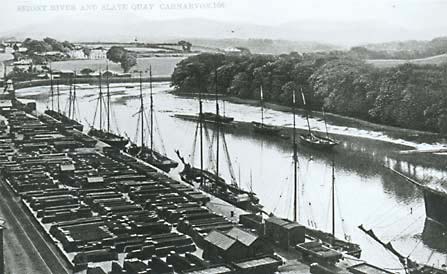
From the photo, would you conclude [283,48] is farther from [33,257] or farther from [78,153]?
[33,257]

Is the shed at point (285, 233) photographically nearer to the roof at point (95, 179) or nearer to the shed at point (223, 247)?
the shed at point (223, 247)

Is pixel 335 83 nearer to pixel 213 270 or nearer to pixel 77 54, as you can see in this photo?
pixel 77 54

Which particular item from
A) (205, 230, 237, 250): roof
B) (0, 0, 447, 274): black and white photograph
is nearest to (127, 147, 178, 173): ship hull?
(0, 0, 447, 274): black and white photograph

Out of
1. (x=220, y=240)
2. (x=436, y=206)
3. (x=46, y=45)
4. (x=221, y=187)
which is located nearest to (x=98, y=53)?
(x=46, y=45)

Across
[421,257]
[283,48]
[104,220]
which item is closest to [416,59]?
[283,48]

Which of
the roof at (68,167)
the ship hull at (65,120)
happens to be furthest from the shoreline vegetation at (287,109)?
the roof at (68,167)
